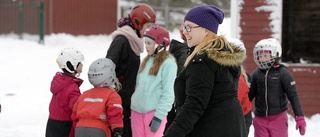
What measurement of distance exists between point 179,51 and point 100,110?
3.99 ft

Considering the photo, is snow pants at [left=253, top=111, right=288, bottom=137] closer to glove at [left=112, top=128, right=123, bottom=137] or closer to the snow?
glove at [left=112, top=128, right=123, bottom=137]

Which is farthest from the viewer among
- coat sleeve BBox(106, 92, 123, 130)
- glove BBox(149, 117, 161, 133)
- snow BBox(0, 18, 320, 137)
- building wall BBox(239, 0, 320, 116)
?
building wall BBox(239, 0, 320, 116)

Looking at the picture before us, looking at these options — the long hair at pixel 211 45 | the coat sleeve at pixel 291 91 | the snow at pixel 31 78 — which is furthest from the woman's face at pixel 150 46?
the snow at pixel 31 78

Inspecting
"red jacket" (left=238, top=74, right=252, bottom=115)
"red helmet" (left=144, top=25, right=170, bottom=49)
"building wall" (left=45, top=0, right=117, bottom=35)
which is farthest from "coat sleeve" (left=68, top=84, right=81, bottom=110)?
"building wall" (left=45, top=0, right=117, bottom=35)

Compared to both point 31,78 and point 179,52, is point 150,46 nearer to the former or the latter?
point 179,52

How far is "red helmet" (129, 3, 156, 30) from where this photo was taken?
6.60 m

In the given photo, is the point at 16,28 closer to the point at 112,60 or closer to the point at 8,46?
the point at 8,46

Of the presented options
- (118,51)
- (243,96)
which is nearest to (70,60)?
(118,51)

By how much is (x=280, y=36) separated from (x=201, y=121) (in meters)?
6.78

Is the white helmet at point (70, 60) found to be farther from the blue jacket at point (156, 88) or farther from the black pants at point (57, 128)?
the blue jacket at point (156, 88)

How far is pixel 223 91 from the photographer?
4.17m

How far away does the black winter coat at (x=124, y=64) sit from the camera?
257 inches

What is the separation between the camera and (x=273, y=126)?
22.0 ft

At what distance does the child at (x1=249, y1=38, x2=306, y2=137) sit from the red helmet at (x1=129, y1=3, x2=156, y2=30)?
1152mm
